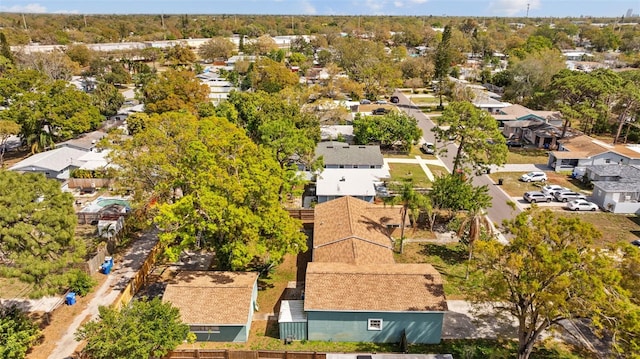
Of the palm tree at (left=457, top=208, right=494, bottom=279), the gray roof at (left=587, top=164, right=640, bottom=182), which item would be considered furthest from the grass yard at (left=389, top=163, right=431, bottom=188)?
the gray roof at (left=587, top=164, right=640, bottom=182)

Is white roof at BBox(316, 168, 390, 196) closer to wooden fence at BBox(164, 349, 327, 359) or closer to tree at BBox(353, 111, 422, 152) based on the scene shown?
tree at BBox(353, 111, 422, 152)

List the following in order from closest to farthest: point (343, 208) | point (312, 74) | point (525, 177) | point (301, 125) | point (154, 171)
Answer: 1. point (154, 171)
2. point (343, 208)
3. point (525, 177)
4. point (301, 125)
5. point (312, 74)

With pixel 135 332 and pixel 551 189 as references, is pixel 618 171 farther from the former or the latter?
pixel 135 332

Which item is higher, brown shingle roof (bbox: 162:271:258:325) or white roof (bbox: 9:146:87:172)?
white roof (bbox: 9:146:87:172)

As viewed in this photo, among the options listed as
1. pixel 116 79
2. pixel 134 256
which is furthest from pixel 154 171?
pixel 116 79

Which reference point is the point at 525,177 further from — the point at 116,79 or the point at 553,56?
the point at 116,79

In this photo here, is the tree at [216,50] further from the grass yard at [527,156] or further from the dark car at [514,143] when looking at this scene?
the grass yard at [527,156]
